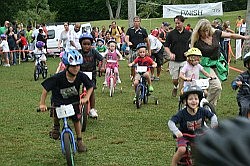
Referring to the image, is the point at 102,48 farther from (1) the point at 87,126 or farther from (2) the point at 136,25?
(1) the point at 87,126

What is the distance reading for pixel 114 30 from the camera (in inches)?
1094

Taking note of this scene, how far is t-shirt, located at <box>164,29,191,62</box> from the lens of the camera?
12680mm

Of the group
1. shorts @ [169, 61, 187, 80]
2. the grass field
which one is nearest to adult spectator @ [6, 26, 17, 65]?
the grass field

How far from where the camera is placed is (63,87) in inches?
295

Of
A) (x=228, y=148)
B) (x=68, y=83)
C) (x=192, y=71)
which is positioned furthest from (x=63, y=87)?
(x=228, y=148)

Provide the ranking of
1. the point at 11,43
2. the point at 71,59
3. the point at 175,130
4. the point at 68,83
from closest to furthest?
the point at 175,130, the point at 71,59, the point at 68,83, the point at 11,43

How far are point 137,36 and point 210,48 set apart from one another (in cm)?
651

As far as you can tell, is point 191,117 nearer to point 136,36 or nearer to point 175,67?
point 175,67

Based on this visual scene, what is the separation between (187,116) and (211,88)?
9.89ft

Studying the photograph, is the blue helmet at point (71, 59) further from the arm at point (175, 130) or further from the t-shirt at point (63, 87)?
the arm at point (175, 130)

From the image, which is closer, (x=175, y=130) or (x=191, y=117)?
(x=175, y=130)

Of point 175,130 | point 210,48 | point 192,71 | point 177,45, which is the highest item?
point 210,48

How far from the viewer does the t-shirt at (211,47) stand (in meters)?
9.15

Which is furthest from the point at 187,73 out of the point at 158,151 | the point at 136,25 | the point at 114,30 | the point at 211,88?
the point at 114,30
